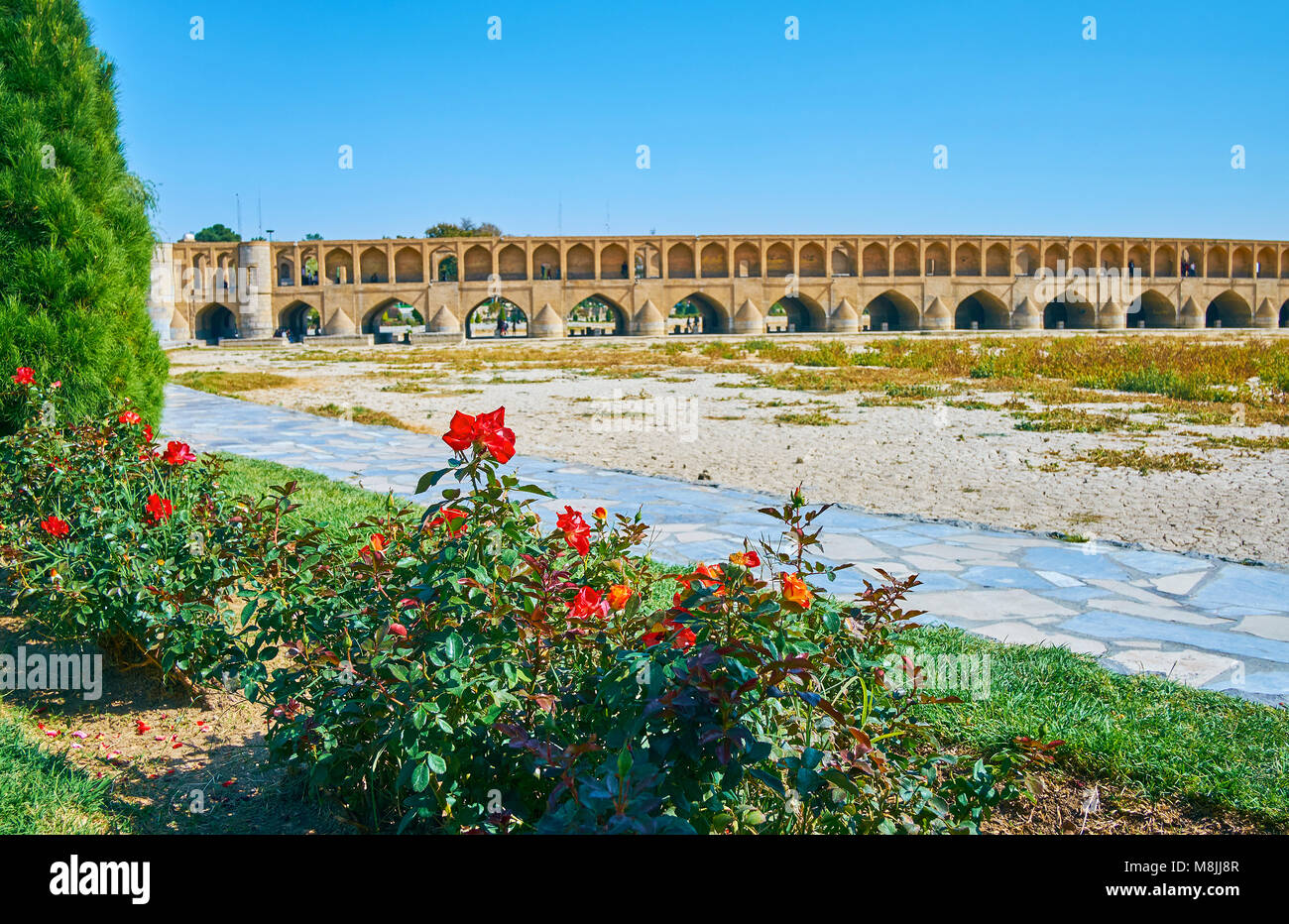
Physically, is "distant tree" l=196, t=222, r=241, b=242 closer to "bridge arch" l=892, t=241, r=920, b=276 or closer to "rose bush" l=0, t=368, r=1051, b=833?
"bridge arch" l=892, t=241, r=920, b=276

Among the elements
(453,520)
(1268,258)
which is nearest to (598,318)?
(1268,258)

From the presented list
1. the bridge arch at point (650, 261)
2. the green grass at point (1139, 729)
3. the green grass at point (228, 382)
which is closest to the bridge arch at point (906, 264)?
the bridge arch at point (650, 261)

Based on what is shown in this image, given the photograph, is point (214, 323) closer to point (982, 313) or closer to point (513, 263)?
point (513, 263)

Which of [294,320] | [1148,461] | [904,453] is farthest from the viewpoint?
[294,320]

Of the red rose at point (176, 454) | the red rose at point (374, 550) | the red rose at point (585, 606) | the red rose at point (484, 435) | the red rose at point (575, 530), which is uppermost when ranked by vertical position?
the red rose at point (484, 435)

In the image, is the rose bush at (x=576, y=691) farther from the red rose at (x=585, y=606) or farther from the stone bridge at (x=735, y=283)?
the stone bridge at (x=735, y=283)

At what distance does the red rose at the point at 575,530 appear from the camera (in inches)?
77.7

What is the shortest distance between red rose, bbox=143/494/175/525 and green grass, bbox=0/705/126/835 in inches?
28.4

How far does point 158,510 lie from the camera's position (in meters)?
2.89

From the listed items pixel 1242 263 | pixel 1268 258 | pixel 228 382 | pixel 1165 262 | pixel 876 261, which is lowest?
pixel 228 382

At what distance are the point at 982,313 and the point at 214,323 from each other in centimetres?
3653

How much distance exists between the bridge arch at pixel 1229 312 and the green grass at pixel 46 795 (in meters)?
57.2
